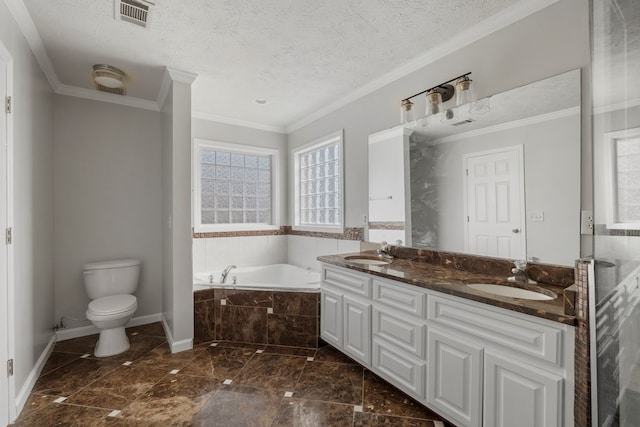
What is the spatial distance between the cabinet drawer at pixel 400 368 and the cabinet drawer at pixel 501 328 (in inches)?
13.4

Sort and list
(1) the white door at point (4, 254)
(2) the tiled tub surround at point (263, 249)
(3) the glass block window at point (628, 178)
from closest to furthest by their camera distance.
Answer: (3) the glass block window at point (628, 178)
(1) the white door at point (4, 254)
(2) the tiled tub surround at point (263, 249)

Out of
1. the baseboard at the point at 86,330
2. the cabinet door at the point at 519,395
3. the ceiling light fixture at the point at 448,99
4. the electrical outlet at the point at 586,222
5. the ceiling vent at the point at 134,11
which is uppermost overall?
the ceiling vent at the point at 134,11

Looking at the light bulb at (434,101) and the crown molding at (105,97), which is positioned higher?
the crown molding at (105,97)

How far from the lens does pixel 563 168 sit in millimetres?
1599

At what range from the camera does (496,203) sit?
1.88 m

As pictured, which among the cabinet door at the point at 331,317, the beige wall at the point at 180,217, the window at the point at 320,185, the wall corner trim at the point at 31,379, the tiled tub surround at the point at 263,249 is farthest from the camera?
the tiled tub surround at the point at 263,249

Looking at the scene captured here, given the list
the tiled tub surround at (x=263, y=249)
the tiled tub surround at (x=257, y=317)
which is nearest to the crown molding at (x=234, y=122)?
the tiled tub surround at (x=263, y=249)

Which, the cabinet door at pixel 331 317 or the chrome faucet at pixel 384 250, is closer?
the cabinet door at pixel 331 317

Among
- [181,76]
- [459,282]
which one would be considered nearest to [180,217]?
[181,76]

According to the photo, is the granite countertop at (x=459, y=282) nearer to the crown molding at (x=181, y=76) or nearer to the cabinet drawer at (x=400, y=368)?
the cabinet drawer at (x=400, y=368)

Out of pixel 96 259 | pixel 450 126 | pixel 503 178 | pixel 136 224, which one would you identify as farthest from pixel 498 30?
pixel 96 259

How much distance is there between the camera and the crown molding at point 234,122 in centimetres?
357

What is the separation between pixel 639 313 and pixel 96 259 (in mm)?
3912

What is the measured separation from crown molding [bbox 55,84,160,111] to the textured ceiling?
13 centimetres
